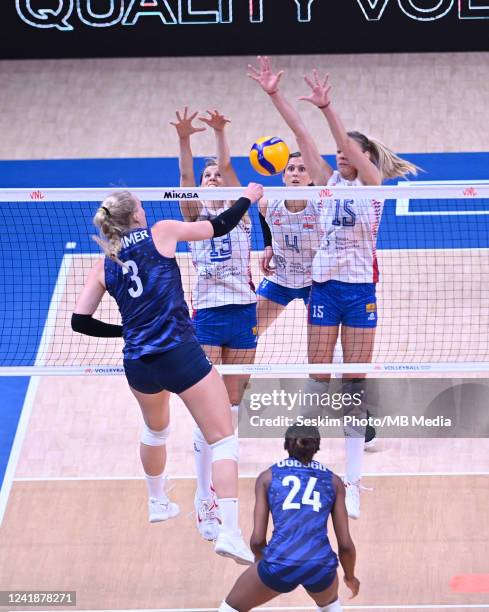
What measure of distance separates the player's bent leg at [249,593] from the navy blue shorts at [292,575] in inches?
1.8

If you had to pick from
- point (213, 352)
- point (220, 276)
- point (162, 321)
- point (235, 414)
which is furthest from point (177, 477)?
point (162, 321)

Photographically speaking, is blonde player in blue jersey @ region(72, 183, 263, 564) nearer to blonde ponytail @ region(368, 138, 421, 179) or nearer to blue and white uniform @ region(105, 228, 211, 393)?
blue and white uniform @ region(105, 228, 211, 393)

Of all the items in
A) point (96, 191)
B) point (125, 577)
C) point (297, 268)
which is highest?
point (96, 191)

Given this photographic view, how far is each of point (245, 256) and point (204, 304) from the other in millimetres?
528

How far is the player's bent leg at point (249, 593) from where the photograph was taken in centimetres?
685

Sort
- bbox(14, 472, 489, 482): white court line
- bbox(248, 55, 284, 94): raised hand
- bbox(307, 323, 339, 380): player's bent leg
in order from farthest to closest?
bbox(14, 472, 489, 482): white court line, bbox(307, 323, 339, 380): player's bent leg, bbox(248, 55, 284, 94): raised hand

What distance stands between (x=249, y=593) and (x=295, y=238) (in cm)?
352

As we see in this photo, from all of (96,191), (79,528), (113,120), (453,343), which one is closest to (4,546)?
(79,528)

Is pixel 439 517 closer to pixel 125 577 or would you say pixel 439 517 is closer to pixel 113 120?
pixel 125 577

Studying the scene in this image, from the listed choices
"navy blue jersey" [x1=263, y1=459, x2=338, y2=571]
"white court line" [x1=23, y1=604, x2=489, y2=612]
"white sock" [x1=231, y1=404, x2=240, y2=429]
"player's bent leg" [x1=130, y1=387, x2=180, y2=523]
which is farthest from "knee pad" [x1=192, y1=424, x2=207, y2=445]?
"white sock" [x1=231, y1=404, x2=240, y2=429]

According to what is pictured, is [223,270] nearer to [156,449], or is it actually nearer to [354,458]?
[156,449]

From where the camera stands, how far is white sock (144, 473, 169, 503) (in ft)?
27.2

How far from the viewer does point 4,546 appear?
8.70m

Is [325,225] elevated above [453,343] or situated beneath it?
elevated above
